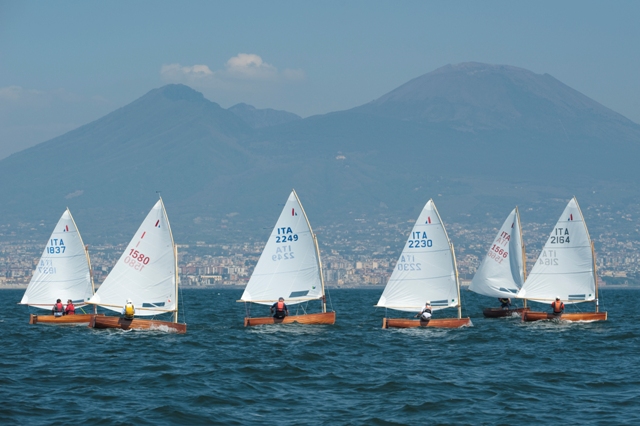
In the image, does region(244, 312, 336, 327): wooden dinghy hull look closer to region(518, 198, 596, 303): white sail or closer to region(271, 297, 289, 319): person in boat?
region(271, 297, 289, 319): person in boat

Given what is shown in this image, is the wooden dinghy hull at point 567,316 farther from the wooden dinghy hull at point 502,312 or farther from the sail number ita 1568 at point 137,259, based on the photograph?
the sail number ita 1568 at point 137,259

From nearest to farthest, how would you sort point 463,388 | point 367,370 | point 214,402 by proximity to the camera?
point 214,402
point 463,388
point 367,370

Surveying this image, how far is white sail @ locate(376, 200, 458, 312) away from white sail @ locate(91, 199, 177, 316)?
11606 millimetres

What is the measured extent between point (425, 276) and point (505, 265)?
16.4 meters

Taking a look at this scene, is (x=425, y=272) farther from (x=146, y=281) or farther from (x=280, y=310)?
(x=146, y=281)

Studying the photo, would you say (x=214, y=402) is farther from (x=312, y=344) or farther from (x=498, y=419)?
(x=312, y=344)

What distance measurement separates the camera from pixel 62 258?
184ft

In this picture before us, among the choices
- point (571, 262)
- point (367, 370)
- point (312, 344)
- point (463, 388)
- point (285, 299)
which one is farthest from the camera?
point (571, 262)

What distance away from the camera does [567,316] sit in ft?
184

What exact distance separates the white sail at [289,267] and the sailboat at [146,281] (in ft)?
Answer: 20.4

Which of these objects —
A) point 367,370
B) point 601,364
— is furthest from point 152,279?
point 601,364

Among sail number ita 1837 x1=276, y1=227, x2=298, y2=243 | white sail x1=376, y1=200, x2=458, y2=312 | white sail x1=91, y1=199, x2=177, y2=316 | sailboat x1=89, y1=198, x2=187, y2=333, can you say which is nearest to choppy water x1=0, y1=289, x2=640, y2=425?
sailboat x1=89, y1=198, x2=187, y2=333

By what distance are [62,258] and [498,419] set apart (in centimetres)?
3431

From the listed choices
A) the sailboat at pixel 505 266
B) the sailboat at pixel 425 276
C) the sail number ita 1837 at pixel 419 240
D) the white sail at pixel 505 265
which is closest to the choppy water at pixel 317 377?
the sailboat at pixel 425 276
